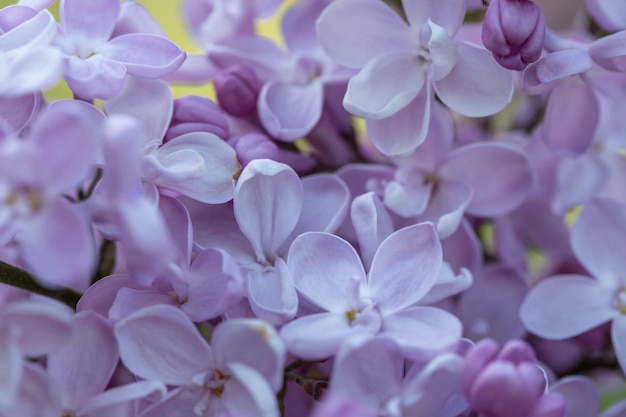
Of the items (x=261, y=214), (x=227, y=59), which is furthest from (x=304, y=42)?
(x=261, y=214)

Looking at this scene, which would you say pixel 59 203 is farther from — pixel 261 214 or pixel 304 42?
pixel 304 42

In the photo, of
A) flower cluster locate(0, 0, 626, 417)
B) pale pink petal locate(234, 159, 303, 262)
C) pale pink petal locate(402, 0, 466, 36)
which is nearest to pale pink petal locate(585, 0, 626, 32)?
flower cluster locate(0, 0, 626, 417)

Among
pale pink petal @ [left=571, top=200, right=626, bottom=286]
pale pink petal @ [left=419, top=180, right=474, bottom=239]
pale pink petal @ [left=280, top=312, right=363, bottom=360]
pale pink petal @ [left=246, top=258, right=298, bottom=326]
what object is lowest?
pale pink petal @ [left=571, top=200, right=626, bottom=286]

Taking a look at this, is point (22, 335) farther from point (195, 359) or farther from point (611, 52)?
point (611, 52)

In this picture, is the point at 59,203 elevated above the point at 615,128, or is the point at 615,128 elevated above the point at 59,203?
the point at 59,203

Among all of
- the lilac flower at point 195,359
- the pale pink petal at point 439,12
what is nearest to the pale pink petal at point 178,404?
the lilac flower at point 195,359

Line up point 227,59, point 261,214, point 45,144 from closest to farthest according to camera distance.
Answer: point 45,144 < point 261,214 < point 227,59

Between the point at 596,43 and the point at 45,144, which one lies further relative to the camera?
the point at 596,43

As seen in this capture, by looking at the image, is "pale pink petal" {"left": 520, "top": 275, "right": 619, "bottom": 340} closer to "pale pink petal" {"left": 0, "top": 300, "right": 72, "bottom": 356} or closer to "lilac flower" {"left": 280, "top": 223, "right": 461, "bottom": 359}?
"lilac flower" {"left": 280, "top": 223, "right": 461, "bottom": 359}
